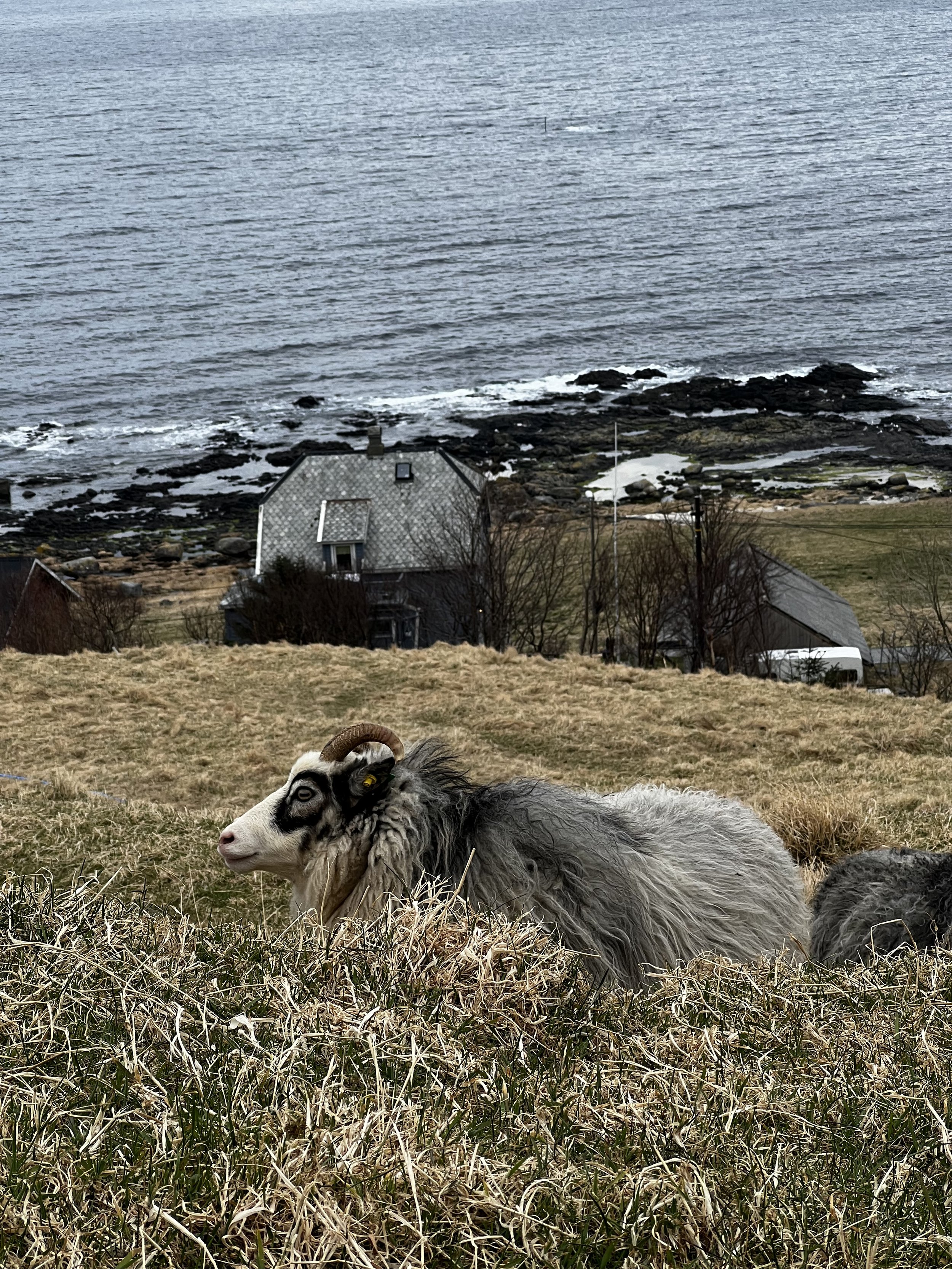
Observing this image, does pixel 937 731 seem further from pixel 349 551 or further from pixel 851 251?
pixel 851 251

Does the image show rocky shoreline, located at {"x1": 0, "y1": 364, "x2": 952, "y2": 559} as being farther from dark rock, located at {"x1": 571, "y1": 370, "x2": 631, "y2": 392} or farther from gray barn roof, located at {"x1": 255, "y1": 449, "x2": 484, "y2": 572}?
gray barn roof, located at {"x1": 255, "y1": 449, "x2": 484, "y2": 572}

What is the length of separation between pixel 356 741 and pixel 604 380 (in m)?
71.4

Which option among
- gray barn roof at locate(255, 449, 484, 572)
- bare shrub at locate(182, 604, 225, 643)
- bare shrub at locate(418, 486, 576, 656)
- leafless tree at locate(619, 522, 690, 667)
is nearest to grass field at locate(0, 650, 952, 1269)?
bare shrub at locate(418, 486, 576, 656)

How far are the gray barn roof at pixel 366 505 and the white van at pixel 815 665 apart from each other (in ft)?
49.9

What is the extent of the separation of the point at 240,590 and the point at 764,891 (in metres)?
35.3

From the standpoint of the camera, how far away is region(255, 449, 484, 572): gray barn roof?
49.8m

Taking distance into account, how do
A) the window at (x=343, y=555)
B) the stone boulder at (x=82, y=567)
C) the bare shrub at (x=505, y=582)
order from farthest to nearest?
the stone boulder at (x=82, y=567), the window at (x=343, y=555), the bare shrub at (x=505, y=582)

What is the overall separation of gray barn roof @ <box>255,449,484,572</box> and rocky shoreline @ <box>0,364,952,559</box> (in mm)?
4990

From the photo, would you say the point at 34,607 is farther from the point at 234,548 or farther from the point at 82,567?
the point at 234,548

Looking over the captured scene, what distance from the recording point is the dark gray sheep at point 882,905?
21.7 ft

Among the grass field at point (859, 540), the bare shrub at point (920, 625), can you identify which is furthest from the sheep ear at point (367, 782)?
the grass field at point (859, 540)

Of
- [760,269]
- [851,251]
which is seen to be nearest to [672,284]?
[760,269]

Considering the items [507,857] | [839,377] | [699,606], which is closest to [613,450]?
[839,377]

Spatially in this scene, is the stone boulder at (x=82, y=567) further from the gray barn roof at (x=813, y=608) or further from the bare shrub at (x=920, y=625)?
the bare shrub at (x=920, y=625)
